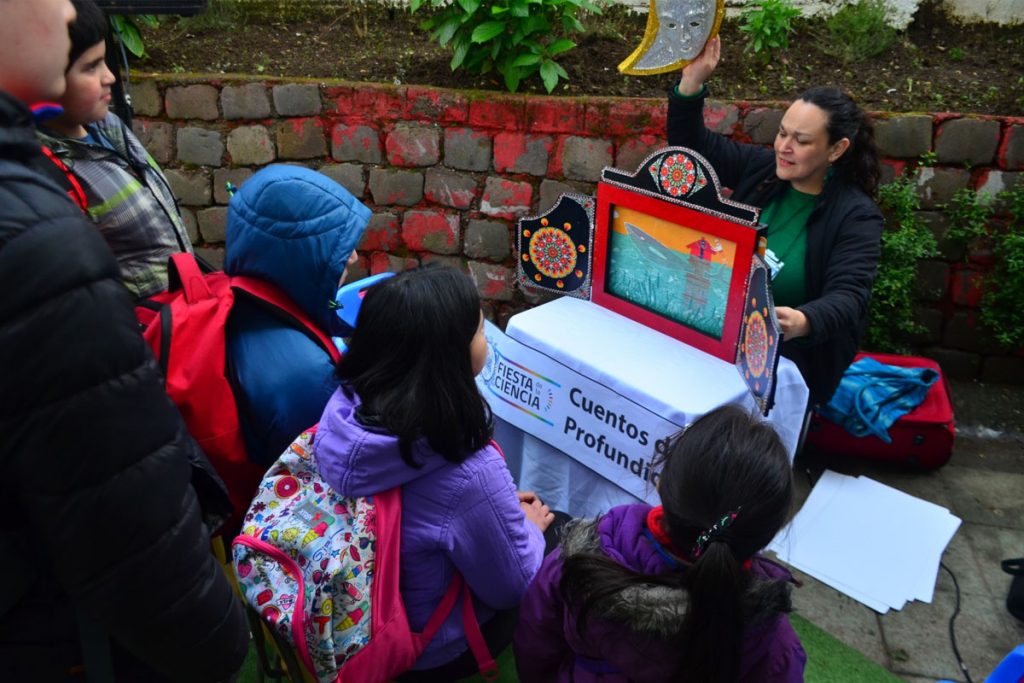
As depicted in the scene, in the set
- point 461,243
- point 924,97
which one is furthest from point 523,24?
point 924,97

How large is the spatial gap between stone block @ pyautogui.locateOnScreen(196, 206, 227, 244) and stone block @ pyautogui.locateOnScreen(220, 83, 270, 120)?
0.51 m

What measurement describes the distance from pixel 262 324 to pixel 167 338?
0.20 metres

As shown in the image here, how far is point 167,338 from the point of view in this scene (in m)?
1.62

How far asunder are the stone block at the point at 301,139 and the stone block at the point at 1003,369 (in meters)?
3.33

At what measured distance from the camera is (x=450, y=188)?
3910 millimetres

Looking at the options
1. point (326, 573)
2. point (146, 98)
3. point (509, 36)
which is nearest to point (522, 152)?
point (509, 36)

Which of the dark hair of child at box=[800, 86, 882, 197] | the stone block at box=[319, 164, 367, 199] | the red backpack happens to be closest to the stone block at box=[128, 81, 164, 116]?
the stone block at box=[319, 164, 367, 199]

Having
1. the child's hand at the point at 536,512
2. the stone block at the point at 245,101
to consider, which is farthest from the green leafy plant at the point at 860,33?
the child's hand at the point at 536,512

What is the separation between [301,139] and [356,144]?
278 millimetres

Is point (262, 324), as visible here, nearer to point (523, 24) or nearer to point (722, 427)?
point (722, 427)

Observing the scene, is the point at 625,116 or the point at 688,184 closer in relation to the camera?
the point at 688,184

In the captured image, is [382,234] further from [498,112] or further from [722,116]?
[722,116]

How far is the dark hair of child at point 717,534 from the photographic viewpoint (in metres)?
1.29

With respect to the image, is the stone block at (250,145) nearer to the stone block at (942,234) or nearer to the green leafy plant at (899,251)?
the green leafy plant at (899,251)
